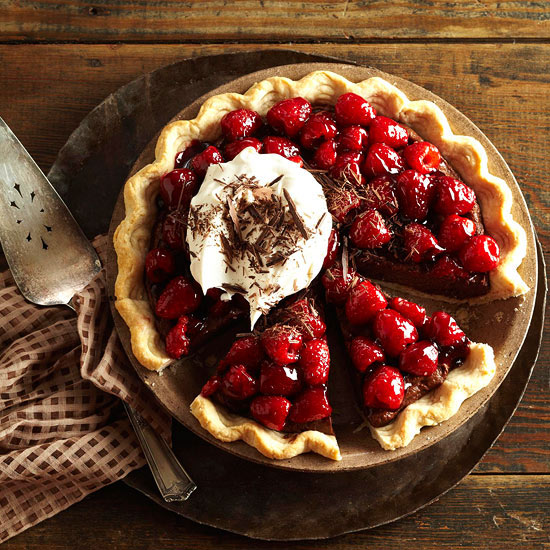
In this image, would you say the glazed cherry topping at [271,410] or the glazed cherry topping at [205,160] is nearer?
the glazed cherry topping at [271,410]

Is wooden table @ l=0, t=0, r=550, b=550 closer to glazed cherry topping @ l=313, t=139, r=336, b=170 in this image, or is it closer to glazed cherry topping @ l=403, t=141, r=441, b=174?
glazed cherry topping @ l=403, t=141, r=441, b=174

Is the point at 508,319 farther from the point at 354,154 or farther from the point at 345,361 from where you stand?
the point at 354,154

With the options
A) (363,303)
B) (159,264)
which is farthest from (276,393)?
(159,264)

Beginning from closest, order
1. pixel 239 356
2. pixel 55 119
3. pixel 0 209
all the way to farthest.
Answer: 1. pixel 239 356
2. pixel 0 209
3. pixel 55 119

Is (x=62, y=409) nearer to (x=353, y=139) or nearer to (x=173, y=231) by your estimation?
(x=173, y=231)

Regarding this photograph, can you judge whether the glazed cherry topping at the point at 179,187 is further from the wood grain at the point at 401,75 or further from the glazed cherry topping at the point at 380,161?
the wood grain at the point at 401,75

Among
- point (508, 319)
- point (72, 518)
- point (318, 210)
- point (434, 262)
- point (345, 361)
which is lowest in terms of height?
point (72, 518)

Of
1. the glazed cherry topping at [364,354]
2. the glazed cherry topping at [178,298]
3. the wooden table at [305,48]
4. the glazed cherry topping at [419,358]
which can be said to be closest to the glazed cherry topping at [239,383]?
the glazed cherry topping at [178,298]

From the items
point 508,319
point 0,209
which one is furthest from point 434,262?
point 0,209
